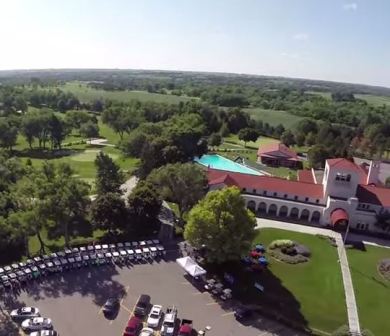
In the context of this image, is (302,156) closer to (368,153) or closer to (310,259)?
(368,153)

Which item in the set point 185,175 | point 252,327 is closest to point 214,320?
point 252,327

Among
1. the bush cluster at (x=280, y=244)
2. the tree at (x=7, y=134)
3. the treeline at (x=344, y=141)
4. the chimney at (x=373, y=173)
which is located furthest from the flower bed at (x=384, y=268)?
the tree at (x=7, y=134)

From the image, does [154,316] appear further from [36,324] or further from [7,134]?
[7,134]

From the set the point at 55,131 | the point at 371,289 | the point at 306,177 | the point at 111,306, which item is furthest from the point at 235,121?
the point at 111,306

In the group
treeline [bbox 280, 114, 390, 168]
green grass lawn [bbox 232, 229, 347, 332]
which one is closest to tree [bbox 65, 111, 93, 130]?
treeline [bbox 280, 114, 390, 168]

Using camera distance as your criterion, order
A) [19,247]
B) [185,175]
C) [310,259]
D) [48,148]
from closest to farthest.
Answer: [19,247] → [310,259] → [185,175] → [48,148]

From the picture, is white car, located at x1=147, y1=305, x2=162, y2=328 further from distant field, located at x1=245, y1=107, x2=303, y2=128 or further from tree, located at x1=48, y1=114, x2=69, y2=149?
distant field, located at x1=245, y1=107, x2=303, y2=128
